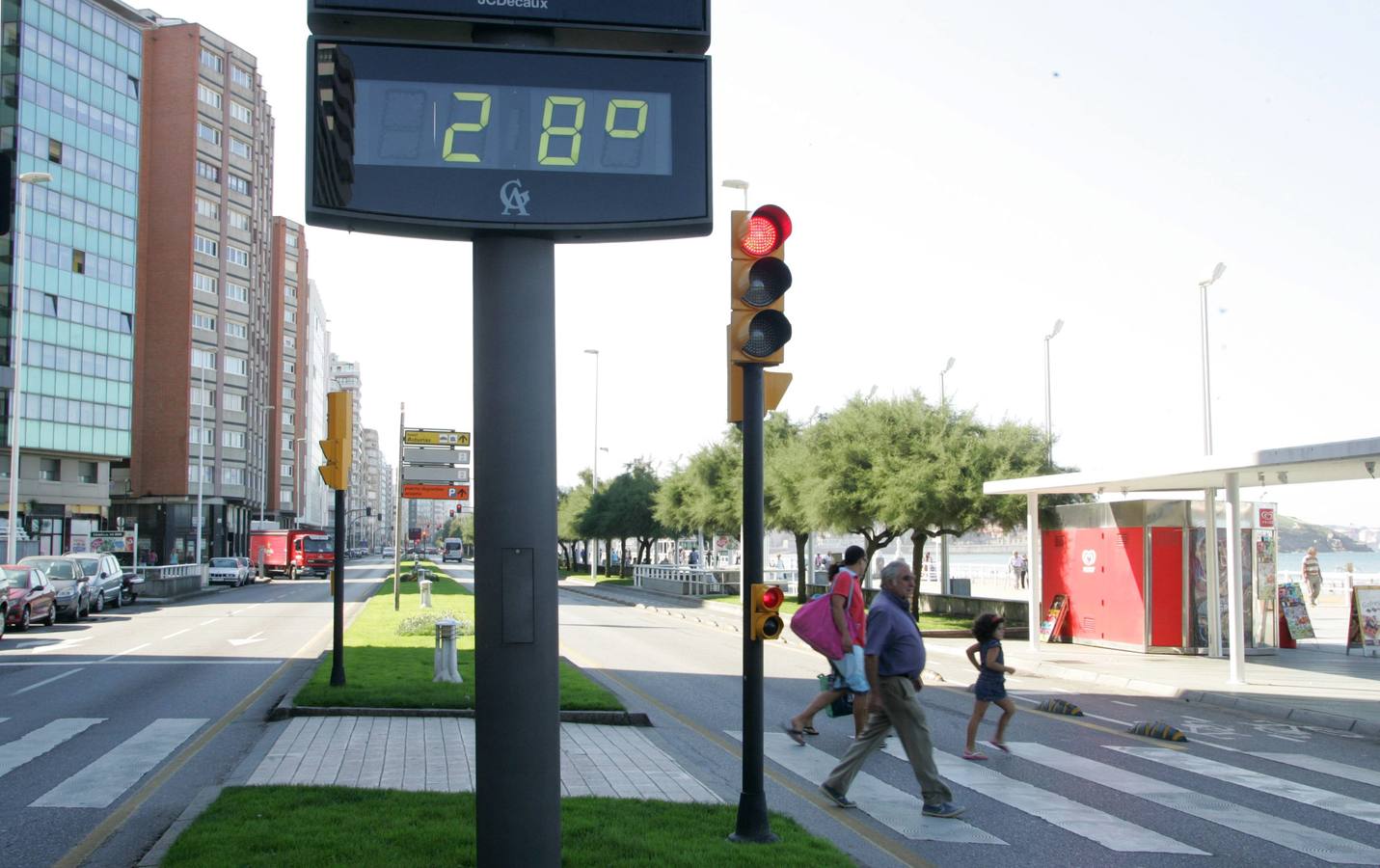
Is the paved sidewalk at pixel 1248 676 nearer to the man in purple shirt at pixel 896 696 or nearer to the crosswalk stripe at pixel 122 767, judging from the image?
the man in purple shirt at pixel 896 696

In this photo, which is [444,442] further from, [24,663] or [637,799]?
[637,799]

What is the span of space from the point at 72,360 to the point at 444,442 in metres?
48.4

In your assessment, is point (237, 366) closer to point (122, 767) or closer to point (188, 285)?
point (188, 285)

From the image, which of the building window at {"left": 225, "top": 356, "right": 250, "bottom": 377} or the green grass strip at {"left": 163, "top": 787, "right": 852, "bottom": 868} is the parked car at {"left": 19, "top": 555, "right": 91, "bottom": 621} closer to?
the green grass strip at {"left": 163, "top": 787, "right": 852, "bottom": 868}

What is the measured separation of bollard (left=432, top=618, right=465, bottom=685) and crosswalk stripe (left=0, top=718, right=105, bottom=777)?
12.2ft

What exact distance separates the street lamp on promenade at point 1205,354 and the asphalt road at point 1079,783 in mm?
9602

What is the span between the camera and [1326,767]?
1070 centimetres

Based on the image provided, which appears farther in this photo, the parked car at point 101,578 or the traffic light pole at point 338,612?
the parked car at point 101,578

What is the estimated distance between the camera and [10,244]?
6353cm

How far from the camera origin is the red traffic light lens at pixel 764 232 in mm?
6949

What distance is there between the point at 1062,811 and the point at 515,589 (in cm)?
538

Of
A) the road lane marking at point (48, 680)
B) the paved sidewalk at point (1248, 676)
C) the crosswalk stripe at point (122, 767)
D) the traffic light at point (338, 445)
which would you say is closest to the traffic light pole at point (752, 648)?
the crosswalk stripe at point (122, 767)

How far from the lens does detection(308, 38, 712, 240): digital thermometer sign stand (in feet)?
15.0

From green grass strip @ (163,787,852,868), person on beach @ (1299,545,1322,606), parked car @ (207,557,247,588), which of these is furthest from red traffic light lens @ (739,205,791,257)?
parked car @ (207,557,247,588)
